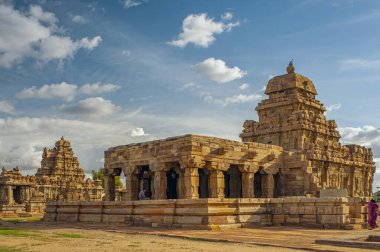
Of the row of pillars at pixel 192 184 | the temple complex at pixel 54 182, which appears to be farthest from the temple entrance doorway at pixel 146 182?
the temple complex at pixel 54 182

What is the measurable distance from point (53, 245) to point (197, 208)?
314 inches

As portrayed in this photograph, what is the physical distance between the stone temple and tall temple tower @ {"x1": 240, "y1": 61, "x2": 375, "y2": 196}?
9cm

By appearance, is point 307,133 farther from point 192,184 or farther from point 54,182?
point 54,182

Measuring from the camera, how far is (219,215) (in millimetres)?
19141

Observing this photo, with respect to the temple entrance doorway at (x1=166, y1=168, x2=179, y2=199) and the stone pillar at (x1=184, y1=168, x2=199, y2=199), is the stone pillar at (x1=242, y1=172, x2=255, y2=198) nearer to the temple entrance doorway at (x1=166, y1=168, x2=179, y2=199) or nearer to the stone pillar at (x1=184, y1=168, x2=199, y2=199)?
the stone pillar at (x1=184, y1=168, x2=199, y2=199)

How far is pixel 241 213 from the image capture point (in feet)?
65.7

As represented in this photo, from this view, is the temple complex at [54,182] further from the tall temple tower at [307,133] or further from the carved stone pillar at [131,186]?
the tall temple tower at [307,133]

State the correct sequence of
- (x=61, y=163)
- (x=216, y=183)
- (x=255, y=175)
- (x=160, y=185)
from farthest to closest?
1. (x=61, y=163)
2. (x=255, y=175)
3. (x=160, y=185)
4. (x=216, y=183)

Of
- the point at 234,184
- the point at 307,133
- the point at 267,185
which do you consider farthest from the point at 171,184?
the point at 307,133

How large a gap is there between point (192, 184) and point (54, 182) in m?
54.3

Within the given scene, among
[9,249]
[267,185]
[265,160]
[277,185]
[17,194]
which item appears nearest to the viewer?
[9,249]

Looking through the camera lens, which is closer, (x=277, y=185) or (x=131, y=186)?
→ (x=131, y=186)

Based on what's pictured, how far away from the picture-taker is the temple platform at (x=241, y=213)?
18.8m

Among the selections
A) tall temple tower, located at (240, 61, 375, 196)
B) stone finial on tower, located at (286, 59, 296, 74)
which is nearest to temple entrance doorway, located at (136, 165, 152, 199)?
tall temple tower, located at (240, 61, 375, 196)
